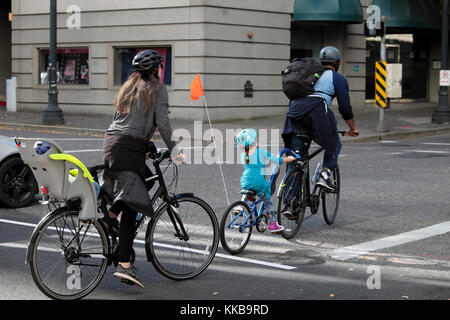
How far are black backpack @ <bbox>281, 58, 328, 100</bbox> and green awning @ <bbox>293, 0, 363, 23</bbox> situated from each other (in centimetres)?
1854

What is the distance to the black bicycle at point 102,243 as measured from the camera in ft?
17.6

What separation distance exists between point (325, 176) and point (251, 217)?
1415mm

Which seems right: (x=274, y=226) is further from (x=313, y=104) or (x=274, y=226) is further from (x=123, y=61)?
(x=123, y=61)

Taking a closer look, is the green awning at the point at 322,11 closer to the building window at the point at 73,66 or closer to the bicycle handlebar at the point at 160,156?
the building window at the point at 73,66

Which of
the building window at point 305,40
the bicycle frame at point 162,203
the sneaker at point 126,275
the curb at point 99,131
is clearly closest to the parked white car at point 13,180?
the bicycle frame at point 162,203

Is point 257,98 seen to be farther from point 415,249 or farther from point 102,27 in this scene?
point 415,249

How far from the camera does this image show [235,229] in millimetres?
7004

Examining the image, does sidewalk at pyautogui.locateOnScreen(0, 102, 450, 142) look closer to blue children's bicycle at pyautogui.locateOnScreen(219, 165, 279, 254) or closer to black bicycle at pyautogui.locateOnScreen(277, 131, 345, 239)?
black bicycle at pyautogui.locateOnScreen(277, 131, 345, 239)

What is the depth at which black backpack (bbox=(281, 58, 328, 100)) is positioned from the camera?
7805 mm

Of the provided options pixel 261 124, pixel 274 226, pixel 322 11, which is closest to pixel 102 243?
pixel 274 226

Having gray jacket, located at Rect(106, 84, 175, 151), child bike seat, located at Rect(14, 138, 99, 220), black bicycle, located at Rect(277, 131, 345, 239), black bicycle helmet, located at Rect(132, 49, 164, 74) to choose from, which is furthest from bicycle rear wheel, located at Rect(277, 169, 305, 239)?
child bike seat, located at Rect(14, 138, 99, 220)

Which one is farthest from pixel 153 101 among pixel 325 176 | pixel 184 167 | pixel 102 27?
pixel 102 27

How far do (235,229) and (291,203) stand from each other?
0.93 metres

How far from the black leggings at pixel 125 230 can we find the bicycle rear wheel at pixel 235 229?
1.25 meters
